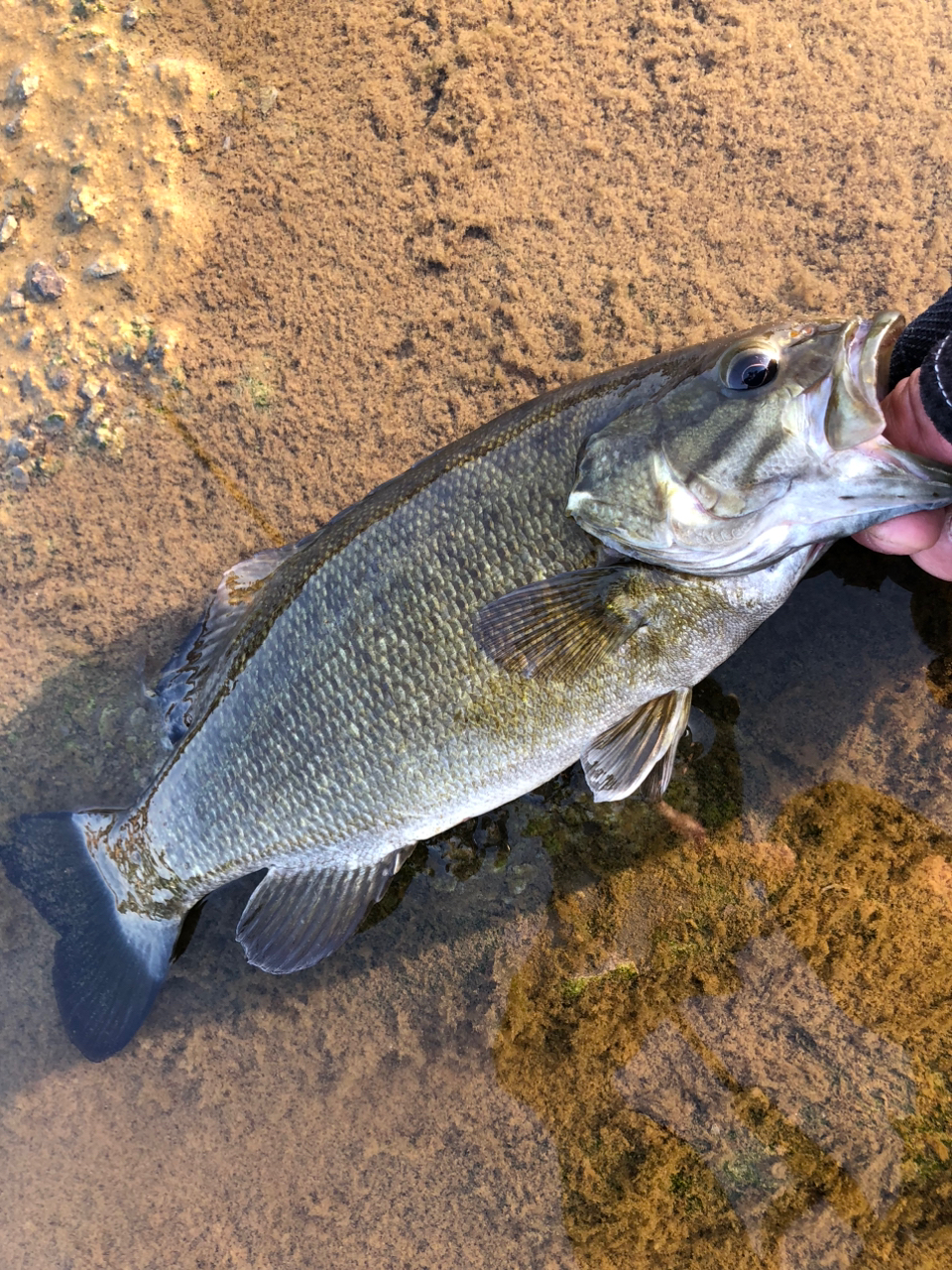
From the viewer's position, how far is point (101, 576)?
9.73 ft

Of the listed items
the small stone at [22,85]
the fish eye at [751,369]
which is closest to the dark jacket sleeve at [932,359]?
the fish eye at [751,369]

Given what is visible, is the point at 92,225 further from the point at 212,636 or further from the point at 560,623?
the point at 560,623

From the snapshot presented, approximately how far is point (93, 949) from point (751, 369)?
295 cm

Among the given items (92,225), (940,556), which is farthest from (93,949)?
(940,556)

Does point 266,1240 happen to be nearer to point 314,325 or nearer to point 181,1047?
point 181,1047

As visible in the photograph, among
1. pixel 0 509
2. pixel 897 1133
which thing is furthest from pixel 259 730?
pixel 897 1133

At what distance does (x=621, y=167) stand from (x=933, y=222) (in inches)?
44.3

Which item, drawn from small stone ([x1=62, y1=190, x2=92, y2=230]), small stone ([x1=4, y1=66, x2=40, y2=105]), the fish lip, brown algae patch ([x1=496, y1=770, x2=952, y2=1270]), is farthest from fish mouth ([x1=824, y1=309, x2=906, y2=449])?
small stone ([x1=4, y1=66, x2=40, y2=105])

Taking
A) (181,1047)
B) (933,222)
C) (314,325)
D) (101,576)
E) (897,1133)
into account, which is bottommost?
(897,1133)

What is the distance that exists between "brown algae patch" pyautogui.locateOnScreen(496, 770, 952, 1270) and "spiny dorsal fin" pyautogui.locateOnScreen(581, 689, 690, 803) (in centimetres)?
40

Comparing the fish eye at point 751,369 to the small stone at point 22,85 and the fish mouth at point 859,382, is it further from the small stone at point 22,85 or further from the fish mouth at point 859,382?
the small stone at point 22,85

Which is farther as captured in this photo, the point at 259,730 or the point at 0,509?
the point at 0,509

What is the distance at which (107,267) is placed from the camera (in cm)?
296

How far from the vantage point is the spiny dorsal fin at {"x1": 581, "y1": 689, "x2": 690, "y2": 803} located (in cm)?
237
